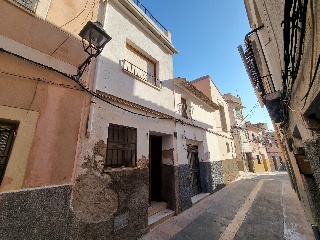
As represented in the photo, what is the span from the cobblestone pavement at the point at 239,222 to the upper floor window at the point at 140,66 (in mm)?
5093

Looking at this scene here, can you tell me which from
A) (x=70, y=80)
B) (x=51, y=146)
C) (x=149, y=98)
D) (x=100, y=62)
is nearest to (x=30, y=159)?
(x=51, y=146)

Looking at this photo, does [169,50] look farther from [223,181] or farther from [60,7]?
Result: [223,181]

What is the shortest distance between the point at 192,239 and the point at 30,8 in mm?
6721

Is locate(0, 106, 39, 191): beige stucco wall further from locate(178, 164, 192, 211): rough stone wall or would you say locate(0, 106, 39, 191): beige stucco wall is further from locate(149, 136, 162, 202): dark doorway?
locate(178, 164, 192, 211): rough stone wall

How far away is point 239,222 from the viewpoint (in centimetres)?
513

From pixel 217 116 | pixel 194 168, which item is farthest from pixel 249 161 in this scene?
pixel 194 168

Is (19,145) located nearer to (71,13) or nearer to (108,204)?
(108,204)

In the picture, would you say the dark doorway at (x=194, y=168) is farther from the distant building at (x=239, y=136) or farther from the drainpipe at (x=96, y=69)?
the distant building at (x=239, y=136)

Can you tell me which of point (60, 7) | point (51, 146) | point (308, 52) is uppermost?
point (60, 7)

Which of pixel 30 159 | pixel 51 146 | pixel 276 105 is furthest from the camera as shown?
pixel 276 105

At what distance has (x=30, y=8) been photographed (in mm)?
3461

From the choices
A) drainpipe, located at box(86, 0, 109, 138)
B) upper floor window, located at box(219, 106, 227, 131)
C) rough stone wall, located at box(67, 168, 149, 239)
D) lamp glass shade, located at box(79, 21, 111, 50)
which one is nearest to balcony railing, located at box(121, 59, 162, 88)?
drainpipe, located at box(86, 0, 109, 138)

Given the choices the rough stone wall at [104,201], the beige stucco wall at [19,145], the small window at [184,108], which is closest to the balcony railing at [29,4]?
the beige stucco wall at [19,145]

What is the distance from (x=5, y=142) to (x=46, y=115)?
2.55 feet
